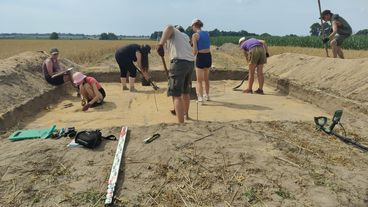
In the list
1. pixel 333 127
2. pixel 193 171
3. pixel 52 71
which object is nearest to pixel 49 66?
pixel 52 71

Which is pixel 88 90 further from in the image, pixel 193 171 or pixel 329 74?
pixel 329 74

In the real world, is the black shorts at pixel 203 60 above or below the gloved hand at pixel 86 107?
above

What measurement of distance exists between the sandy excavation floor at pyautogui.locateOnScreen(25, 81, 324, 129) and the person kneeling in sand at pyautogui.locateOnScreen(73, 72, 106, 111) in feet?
0.48

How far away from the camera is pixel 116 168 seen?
379 centimetres

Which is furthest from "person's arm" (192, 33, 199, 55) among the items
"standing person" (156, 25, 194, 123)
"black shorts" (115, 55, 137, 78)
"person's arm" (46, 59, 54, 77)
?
"person's arm" (46, 59, 54, 77)

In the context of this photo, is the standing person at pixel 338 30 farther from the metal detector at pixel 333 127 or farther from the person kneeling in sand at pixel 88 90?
the person kneeling in sand at pixel 88 90

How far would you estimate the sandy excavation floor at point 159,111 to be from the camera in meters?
6.55

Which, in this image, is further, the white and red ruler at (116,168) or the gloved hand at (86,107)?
the gloved hand at (86,107)

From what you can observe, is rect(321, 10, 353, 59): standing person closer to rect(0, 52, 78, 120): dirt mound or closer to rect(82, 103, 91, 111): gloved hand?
rect(82, 103, 91, 111): gloved hand

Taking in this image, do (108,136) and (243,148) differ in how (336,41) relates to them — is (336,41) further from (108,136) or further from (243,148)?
(108,136)

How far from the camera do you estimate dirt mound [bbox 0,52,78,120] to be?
7.29 meters

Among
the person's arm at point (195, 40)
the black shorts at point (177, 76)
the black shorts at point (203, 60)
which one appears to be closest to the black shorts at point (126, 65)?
the black shorts at point (203, 60)

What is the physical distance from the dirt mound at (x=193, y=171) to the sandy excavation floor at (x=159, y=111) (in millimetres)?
1846

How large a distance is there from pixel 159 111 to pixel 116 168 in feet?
11.6
